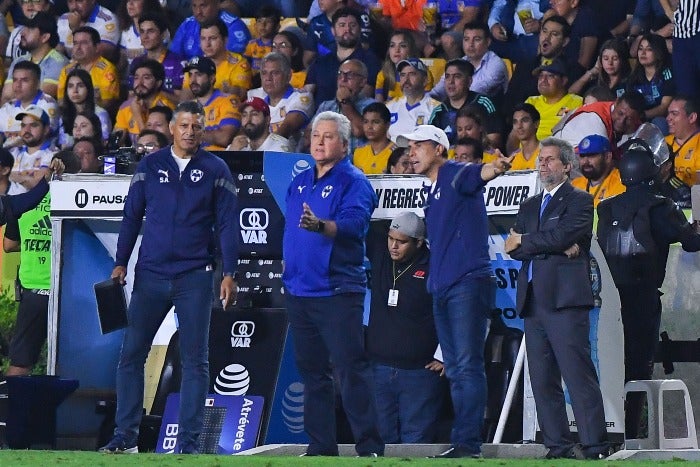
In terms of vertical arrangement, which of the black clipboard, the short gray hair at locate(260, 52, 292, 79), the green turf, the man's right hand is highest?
the short gray hair at locate(260, 52, 292, 79)

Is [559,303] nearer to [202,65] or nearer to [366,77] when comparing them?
[366,77]

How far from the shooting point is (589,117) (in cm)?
1312

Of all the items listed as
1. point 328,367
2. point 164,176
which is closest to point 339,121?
point 164,176

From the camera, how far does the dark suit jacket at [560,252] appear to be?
30.4 feet

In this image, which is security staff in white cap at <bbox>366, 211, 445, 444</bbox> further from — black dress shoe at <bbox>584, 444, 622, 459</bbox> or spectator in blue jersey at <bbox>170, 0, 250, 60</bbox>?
spectator in blue jersey at <bbox>170, 0, 250, 60</bbox>

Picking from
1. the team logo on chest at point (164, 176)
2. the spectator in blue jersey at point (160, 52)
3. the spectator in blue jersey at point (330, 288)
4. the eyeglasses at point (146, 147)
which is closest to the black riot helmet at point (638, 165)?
the spectator in blue jersey at point (330, 288)

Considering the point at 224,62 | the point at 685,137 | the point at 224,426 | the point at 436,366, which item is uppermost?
the point at 224,62

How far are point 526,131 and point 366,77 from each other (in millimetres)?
2303

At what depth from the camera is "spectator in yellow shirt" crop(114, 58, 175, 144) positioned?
16469mm

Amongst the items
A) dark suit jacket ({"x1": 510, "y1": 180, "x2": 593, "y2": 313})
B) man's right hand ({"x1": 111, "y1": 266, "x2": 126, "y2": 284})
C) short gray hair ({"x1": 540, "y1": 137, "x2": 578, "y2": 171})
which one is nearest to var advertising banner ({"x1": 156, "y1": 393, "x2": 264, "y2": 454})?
man's right hand ({"x1": 111, "y1": 266, "x2": 126, "y2": 284})

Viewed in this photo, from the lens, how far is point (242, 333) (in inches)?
428

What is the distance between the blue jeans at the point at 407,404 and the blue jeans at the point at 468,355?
1082 millimetres

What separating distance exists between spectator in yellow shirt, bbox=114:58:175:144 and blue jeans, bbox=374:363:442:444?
651cm

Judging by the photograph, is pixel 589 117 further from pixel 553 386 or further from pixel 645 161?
pixel 553 386
